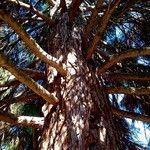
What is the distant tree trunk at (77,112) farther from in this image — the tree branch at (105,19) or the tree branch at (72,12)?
the tree branch at (72,12)

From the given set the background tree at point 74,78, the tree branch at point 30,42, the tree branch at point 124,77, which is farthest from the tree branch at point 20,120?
the tree branch at point 124,77

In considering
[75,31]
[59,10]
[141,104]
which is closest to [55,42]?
[75,31]

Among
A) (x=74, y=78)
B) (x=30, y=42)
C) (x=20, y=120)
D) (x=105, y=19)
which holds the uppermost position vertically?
(x=105, y=19)

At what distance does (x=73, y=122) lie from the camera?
240cm

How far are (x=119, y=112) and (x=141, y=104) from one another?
859 mm

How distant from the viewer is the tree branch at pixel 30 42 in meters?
2.42

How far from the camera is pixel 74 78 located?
9.13ft

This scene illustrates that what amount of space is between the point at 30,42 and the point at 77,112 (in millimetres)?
628

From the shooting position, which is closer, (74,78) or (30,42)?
(30,42)

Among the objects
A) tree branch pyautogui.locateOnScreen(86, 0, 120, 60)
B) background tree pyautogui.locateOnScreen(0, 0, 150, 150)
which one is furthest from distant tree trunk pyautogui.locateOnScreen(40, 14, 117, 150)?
tree branch pyautogui.locateOnScreen(86, 0, 120, 60)

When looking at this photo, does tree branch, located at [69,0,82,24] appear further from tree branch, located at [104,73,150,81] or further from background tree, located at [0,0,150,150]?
tree branch, located at [104,73,150,81]

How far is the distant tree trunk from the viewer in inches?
91.5

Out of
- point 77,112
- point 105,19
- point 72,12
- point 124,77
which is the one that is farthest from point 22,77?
point 72,12

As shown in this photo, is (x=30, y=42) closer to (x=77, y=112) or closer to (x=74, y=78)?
(x=74, y=78)
